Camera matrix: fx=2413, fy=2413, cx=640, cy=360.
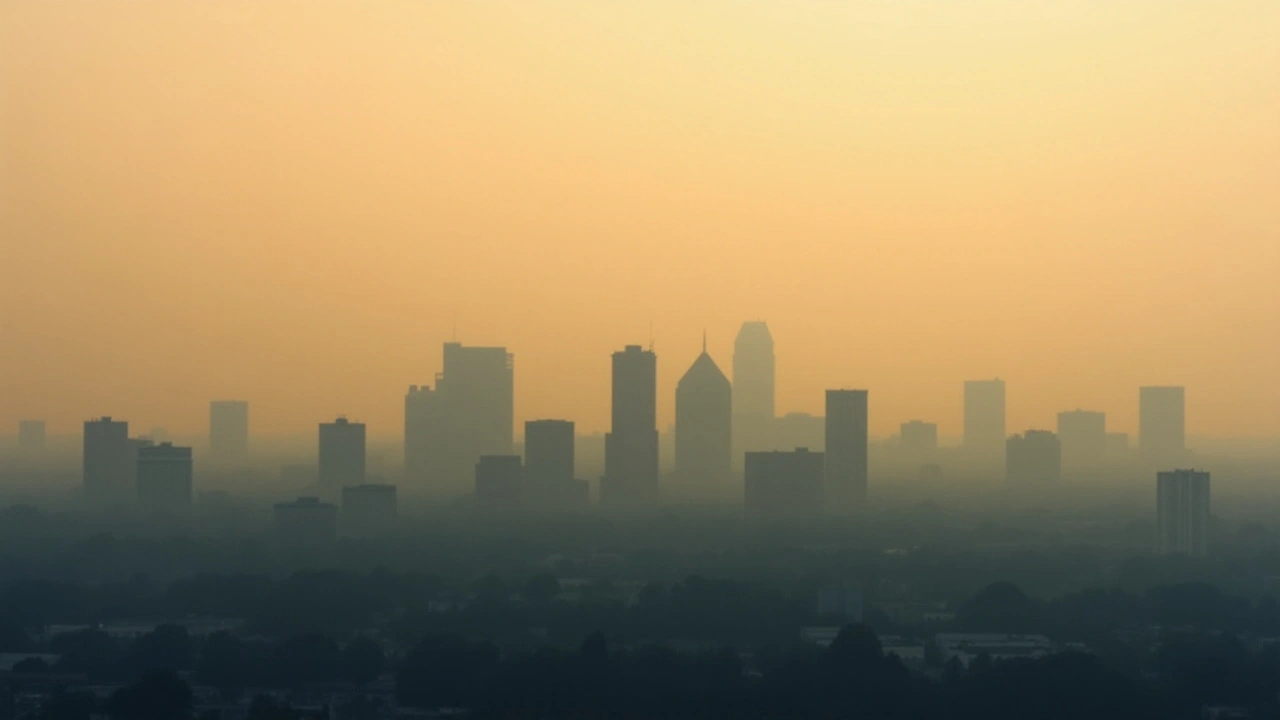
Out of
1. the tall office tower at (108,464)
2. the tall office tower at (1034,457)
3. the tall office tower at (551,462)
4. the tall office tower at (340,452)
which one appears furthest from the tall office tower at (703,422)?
the tall office tower at (108,464)

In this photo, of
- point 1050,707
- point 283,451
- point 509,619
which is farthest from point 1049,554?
point 283,451

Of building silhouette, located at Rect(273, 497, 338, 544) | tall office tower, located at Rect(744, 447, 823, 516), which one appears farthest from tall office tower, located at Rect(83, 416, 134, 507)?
tall office tower, located at Rect(744, 447, 823, 516)

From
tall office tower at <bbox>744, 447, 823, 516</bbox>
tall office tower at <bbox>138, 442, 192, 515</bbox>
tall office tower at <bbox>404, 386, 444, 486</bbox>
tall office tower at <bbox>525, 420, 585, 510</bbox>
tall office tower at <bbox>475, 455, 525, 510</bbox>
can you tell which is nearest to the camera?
tall office tower at <bbox>138, 442, 192, 515</bbox>

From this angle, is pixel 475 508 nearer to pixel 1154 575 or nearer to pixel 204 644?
pixel 1154 575

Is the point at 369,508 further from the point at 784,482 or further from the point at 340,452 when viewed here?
the point at 784,482

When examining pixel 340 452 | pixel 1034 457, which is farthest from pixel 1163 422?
pixel 340 452

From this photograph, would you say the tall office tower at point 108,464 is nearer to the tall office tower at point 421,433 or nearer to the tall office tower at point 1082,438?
the tall office tower at point 421,433

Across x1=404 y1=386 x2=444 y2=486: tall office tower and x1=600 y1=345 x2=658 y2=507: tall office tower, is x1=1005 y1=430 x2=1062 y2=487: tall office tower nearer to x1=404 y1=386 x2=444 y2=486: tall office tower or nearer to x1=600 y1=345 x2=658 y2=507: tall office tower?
x1=600 y1=345 x2=658 y2=507: tall office tower
